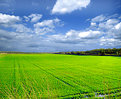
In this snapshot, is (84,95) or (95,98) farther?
(84,95)

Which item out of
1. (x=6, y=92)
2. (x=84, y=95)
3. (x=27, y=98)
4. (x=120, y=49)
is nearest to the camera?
(x=27, y=98)

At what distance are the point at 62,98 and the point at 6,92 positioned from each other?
17.1 feet

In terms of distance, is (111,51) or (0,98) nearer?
(0,98)

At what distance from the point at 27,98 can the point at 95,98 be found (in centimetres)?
538

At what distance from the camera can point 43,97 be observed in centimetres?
773

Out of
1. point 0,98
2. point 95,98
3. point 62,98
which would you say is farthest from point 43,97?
point 95,98

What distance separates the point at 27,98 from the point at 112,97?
6788 mm

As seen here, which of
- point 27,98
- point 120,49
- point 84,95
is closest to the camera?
point 27,98

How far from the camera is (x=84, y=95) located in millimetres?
8148

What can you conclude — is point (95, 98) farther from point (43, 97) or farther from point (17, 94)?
point (17, 94)

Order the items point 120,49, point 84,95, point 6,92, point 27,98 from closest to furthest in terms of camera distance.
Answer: point 27,98 → point 84,95 → point 6,92 → point 120,49

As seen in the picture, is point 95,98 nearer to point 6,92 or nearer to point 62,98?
point 62,98

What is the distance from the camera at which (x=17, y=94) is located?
8195 mm

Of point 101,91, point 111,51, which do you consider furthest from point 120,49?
point 101,91
